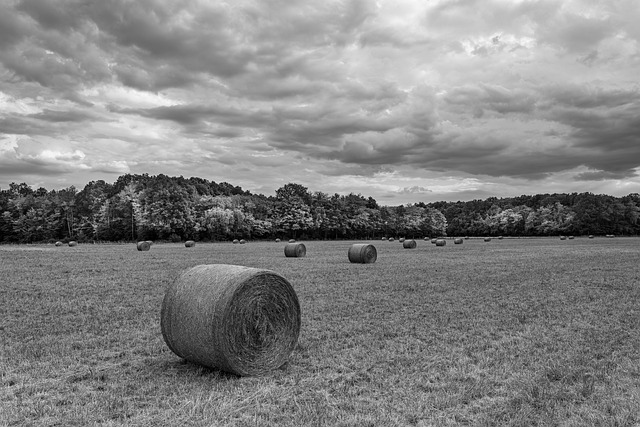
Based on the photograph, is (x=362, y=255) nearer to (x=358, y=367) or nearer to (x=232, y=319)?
(x=358, y=367)

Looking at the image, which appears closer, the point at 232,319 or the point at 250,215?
the point at 232,319

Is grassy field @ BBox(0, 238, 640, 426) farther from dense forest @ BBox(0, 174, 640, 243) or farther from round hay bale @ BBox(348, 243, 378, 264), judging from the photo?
dense forest @ BBox(0, 174, 640, 243)

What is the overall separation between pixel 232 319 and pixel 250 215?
87.9 metres

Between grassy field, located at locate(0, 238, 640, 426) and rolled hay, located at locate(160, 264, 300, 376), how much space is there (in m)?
0.34

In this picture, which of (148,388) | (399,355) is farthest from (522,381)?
(148,388)

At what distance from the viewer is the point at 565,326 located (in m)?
11.5

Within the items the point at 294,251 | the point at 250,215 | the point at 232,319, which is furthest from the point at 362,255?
the point at 250,215

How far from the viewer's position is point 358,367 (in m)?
8.10

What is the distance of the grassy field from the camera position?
20.2 ft

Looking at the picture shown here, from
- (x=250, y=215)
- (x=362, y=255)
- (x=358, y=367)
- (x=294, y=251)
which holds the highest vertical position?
(x=250, y=215)

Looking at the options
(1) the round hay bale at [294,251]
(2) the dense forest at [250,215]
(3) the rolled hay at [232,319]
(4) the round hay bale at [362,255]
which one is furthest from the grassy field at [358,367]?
(2) the dense forest at [250,215]

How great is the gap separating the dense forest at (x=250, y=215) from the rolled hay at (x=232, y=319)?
75.6 meters

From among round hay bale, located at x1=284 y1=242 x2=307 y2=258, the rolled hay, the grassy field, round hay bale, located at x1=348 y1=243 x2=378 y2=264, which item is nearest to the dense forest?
round hay bale, located at x1=284 y1=242 x2=307 y2=258

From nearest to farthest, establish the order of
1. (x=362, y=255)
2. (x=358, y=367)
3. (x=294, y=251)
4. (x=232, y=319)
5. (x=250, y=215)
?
(x=232, y=319) → (x=358, y=367) → (x=362, y=255) → (x=294, y=251) → (x=250, y=215)
